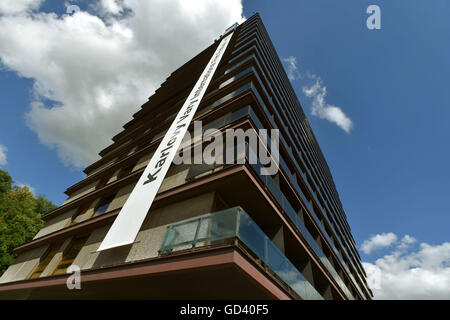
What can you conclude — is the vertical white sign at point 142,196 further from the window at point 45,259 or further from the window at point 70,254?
the window at point 45,259

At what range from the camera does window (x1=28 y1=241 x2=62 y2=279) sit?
1106 cm

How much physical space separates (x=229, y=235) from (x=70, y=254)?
31.2ft

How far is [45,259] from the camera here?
11578 millimetres

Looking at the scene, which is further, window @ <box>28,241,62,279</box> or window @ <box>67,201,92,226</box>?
window @ <box>67,201,92,226</box>

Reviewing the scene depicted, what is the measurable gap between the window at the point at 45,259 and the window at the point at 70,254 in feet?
4.64

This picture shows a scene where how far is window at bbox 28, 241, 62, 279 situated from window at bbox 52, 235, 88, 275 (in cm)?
141

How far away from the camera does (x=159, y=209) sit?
Result: 8.43 m

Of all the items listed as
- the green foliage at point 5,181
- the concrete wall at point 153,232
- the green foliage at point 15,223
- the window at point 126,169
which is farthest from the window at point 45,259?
the green foliage at point 5,181

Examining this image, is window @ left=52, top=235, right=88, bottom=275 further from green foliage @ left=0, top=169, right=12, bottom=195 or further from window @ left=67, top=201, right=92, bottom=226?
green foliage @ left=0, top=169, right=12, bottom=195

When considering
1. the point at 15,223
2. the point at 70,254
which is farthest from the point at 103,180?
the point at 15,223

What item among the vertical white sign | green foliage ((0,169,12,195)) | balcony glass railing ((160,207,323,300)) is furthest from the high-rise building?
green foliage ((0,169,12,195))
